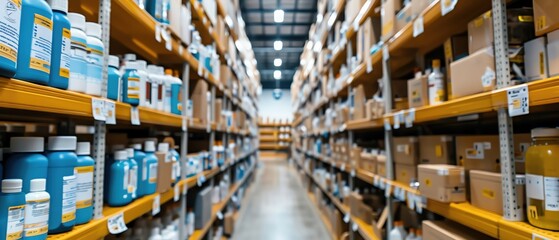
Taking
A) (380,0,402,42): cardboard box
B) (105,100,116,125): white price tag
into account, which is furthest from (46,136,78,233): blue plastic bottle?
(380,0,402,42): cardboard box

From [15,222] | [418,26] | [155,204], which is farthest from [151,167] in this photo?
[418,26]

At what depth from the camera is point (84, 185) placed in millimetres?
1081

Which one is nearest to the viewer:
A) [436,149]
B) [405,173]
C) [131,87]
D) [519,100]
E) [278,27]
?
[519,100]

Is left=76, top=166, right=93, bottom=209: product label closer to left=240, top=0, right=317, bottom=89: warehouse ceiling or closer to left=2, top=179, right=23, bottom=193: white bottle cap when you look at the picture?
left=2, top=179, right=23, bottom=193: white bottle cap

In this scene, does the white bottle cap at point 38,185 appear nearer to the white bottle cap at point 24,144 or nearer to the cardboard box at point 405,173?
the white bottle cap at point 24,144

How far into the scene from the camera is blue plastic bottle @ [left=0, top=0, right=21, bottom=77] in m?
A: 0.68

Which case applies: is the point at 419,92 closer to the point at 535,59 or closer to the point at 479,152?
the point at 479,152

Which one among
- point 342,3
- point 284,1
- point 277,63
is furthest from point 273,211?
point 277,63

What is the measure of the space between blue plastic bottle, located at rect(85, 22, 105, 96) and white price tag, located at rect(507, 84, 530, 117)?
4.41 feet

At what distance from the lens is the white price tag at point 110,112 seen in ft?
3.74

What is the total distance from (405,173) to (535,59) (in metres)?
1.09

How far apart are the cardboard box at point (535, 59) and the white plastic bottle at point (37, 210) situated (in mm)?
1518

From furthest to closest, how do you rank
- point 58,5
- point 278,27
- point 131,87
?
point 278,27 < point 131,87 < point 58,5

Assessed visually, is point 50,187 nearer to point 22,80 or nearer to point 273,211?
point 22,80
